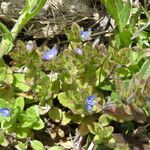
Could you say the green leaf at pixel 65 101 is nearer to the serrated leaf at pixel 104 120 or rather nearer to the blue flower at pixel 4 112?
the serrated leaf at pixel 104 120

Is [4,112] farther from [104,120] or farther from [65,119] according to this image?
[104,120]

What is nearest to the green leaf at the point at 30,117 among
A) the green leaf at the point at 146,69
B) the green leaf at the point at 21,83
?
the green leaf at the point at 21,83

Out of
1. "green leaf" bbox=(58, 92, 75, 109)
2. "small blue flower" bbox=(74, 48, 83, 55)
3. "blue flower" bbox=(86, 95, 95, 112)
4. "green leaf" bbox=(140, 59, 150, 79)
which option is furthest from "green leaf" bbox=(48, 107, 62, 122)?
"green leaf" bbox=(140, 59, 150, 79)

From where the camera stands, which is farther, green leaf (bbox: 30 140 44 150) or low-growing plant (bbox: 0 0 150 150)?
green leaf (bbox: 30 140 44 150)

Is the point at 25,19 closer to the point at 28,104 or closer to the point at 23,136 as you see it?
the point at 28,104

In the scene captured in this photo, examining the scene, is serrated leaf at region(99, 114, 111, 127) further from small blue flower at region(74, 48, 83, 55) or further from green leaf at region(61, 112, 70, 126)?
small blue flower at region(74, 48, 83, 55)

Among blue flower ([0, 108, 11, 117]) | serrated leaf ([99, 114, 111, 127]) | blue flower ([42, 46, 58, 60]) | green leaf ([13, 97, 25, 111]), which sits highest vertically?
blue flower ([42, 46, 58, 60])

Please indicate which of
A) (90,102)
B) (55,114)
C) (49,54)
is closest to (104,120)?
(90,102)

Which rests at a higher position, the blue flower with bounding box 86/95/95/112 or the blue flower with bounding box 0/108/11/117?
the blue flower with bounding box 0/108/11/117
